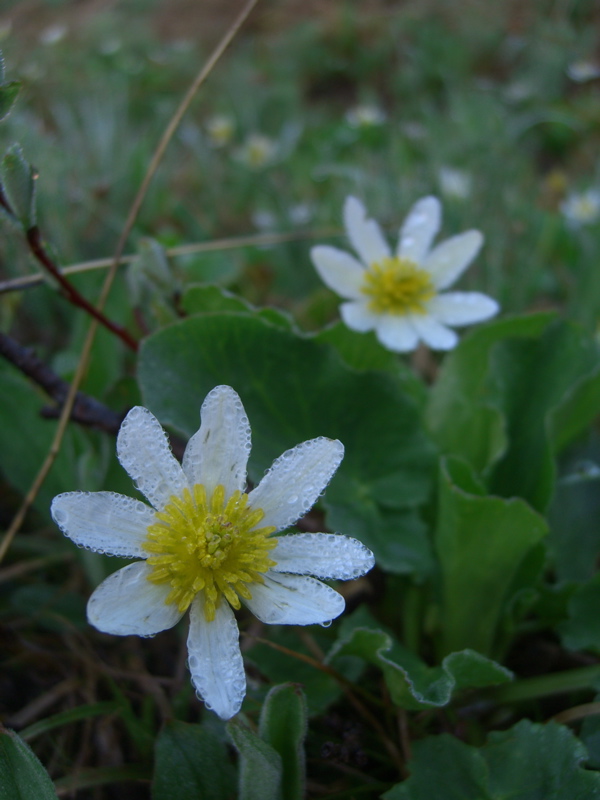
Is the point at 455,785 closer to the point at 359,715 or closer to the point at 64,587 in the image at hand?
the point at 359,715

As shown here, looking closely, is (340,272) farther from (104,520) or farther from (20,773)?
(20,773)

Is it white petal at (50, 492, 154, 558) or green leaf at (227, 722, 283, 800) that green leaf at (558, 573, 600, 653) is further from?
white petal at (50, 492, 154, 558)

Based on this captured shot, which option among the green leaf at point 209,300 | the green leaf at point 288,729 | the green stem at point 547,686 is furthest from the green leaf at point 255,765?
the green leaf at point 209,300

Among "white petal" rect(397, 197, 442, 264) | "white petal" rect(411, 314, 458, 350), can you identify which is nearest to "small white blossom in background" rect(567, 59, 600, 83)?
"white petal" rect(397, 197, 442, 264)

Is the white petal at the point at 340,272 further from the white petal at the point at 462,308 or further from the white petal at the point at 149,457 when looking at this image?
the white petal at the point at 149,457

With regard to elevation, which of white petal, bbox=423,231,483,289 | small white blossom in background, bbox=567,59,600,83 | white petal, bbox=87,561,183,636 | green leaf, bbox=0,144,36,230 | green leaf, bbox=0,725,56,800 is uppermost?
small white blossom in background, bbox=567,59,600,83

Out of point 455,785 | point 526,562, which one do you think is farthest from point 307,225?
point 455,785
